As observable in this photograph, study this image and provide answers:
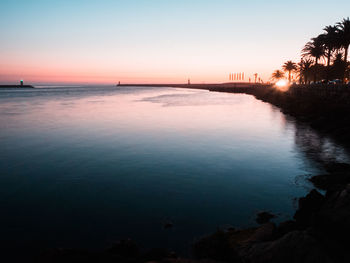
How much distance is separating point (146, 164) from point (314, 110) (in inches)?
1154

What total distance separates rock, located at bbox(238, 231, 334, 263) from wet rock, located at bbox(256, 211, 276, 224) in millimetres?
2736

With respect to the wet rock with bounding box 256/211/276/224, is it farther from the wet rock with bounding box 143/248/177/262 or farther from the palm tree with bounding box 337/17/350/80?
the palm tree with bounding box 337/17/350/80

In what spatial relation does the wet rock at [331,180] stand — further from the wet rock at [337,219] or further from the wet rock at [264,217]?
the wet rock at [337,219]

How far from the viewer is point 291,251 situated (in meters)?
5.34

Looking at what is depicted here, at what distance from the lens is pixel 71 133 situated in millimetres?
25750

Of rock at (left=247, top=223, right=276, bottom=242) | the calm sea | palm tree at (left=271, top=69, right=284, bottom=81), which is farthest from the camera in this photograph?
palm tree at (left=271, top=69, right=284, bottom=81)

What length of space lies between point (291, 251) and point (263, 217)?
11.4ft

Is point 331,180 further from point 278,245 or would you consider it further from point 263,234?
point 278,245

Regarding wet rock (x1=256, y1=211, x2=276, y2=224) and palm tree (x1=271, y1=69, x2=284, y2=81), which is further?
palm tree (x1=271, y1=69, x2=284, y2=81)

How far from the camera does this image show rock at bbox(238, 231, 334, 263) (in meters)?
5.15

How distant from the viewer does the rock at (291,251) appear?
5.15 metres

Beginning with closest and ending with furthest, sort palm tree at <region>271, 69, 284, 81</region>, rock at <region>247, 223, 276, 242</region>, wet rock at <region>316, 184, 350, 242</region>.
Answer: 1. wet rock at <region>316, 184, 350, 242</region>
2. rock at <region>247, 223, 276, 242</region>
3. palm tree at <region>271, 69, 284, 81</region>

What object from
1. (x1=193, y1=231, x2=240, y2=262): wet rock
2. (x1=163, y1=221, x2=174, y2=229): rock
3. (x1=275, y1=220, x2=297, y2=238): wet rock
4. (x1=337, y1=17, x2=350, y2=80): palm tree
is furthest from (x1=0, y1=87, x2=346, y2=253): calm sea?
(x1=337, y1=17, x2=350, y2=80): palm tree

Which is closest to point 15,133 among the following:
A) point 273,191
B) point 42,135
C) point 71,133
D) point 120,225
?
point 42,135
